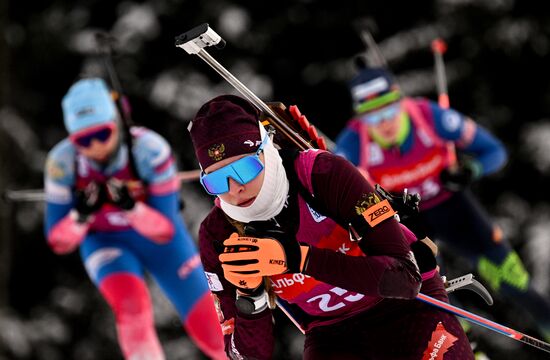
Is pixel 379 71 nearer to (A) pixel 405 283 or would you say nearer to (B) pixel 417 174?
(B) pixel 417 174

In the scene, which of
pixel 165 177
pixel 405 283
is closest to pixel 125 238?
pixel 165 177

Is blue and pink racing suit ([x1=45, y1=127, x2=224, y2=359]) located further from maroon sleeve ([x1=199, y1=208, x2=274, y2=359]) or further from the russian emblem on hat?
the russian emblem on hat

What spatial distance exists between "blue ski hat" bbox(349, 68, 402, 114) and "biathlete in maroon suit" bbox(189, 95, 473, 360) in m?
3.43

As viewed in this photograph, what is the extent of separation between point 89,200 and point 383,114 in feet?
7.67

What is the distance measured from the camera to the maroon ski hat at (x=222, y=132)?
11.1 ft

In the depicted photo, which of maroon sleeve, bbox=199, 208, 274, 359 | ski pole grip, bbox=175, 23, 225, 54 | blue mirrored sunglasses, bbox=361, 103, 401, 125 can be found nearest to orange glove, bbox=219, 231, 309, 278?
maroon sleeve, bbox=199, 208, 274, 359

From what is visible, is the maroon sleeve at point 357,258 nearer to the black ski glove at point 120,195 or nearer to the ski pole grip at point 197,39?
the ski pole grip at point 197,39

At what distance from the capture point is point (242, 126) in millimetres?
3432

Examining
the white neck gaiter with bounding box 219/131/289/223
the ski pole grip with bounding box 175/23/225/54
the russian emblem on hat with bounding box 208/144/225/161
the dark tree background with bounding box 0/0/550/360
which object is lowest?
the dark tree background with bounding box 0/0/550/360

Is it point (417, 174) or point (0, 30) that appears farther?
point (0, 30)

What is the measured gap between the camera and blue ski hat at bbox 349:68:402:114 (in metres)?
7.18

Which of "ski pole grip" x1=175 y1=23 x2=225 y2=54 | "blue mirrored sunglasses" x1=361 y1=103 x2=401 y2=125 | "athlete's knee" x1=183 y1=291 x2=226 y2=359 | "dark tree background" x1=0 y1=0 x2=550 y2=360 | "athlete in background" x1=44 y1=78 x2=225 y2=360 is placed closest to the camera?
"ski pole grip" x1=175 y1=23 x2=225 y2=54

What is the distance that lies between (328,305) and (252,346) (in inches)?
13.5

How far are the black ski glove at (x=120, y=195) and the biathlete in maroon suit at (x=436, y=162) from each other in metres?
1.89
